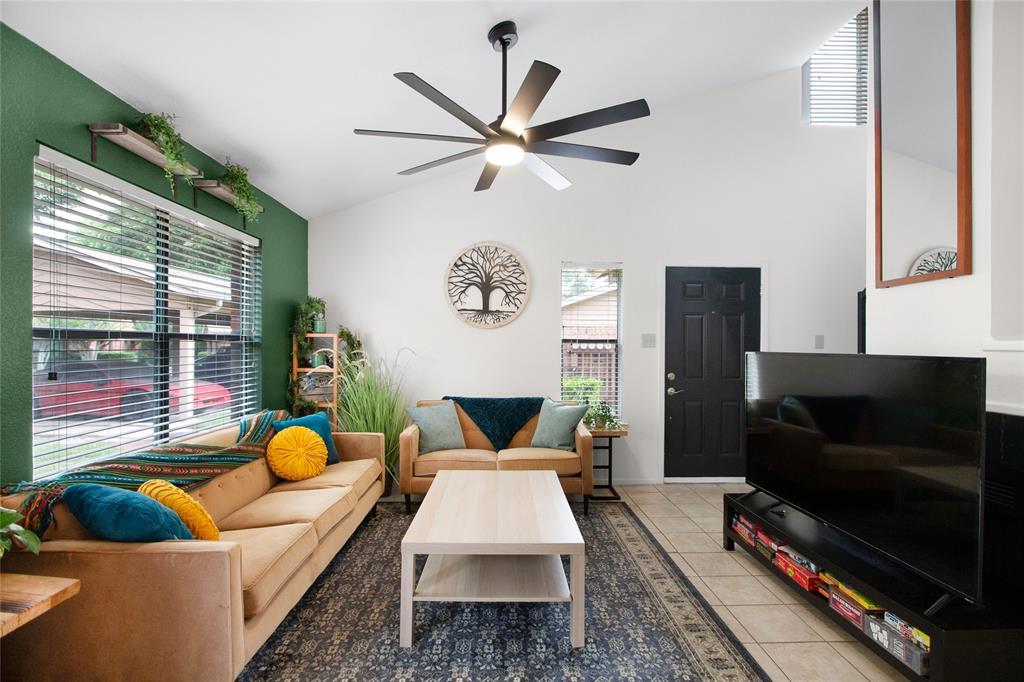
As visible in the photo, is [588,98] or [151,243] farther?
[588,98]

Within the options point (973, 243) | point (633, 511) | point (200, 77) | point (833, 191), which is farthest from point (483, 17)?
→ point (833, 191)

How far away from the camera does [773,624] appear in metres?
2.13

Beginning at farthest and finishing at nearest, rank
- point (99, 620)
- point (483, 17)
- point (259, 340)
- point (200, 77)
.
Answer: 1. point (259, 340)
2. point (483, 17)
3. point (200, 77)
4. point (99, 620)

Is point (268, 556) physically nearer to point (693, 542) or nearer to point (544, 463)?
point (544, 463)

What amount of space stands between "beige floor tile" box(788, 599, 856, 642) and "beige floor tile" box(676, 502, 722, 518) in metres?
1.20

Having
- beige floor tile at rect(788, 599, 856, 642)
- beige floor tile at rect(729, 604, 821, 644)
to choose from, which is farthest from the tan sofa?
beige floor tile at rect(788, 599, 856, 642)

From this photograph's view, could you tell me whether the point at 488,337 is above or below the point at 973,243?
below

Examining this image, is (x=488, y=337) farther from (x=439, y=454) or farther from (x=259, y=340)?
(x=259, y=340)

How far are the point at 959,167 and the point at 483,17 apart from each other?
85.3 inches

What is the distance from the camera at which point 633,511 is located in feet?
11.6

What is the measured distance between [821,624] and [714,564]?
24.5 inches

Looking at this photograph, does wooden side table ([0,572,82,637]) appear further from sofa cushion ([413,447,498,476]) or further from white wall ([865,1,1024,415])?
white wall ([865,1,1024,415])

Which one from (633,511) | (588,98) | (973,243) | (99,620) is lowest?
(633,511)

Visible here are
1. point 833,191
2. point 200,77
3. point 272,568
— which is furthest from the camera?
point 833,191
